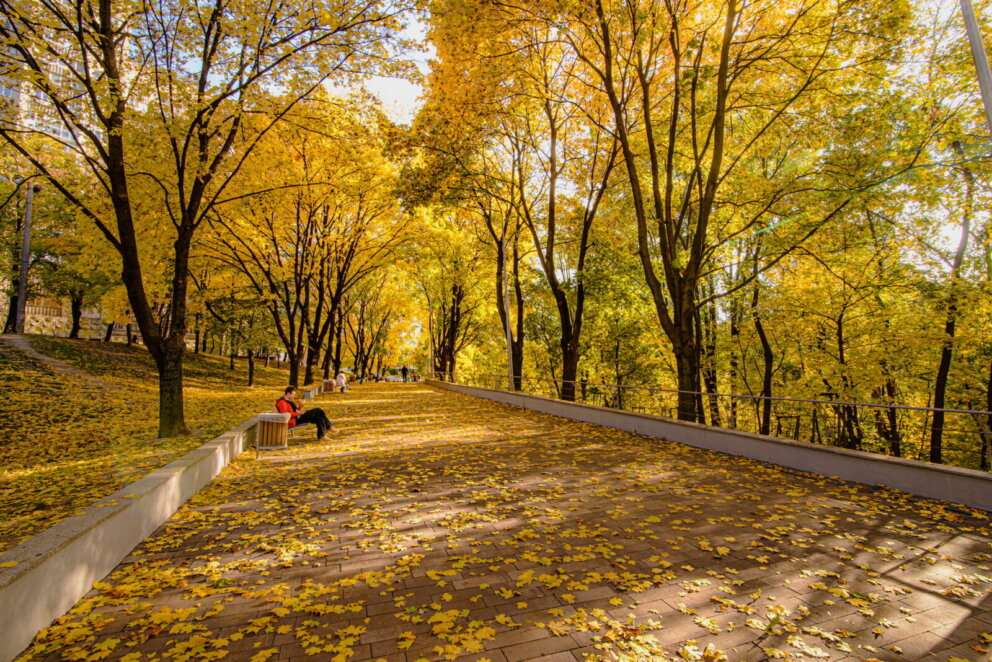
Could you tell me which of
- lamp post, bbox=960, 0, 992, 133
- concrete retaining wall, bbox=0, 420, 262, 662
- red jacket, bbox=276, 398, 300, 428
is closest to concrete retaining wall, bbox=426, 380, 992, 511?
lamp post, bbox=960, 0, 992, 133

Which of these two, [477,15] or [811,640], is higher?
[477,15]

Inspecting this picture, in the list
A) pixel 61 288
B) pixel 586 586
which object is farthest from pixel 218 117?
pixel 61 288

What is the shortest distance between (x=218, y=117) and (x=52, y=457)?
272 inches

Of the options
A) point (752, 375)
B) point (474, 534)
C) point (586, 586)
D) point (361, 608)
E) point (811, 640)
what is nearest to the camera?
point (811, 640)

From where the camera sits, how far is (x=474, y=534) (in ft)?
15.0

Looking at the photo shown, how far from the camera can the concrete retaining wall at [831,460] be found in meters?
5.36

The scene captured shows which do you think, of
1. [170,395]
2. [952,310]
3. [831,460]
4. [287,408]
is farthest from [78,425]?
[952,310]

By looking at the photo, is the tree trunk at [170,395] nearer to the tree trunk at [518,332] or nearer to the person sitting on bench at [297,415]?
the person sitting on bench at [297,415]

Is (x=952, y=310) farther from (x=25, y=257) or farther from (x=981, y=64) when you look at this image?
(x=25, y=257)

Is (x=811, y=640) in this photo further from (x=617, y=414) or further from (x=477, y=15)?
(x=477, y=15)

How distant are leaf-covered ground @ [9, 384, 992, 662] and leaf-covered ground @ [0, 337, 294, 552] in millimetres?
1194

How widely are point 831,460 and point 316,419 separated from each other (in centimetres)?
938

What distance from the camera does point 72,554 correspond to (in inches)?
128

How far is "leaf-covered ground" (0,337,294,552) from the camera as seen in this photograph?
5.26 meters
